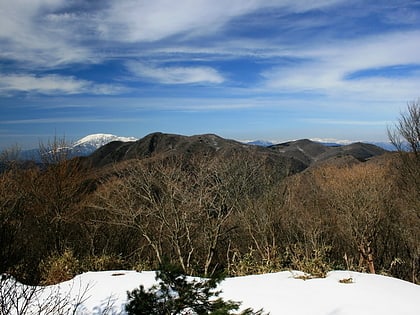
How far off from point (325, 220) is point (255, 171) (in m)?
5.03

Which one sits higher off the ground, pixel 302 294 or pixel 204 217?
pixel 204 217

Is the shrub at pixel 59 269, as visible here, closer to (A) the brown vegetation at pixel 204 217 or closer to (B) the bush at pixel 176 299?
(A) the brown vegetation at pixel 204 217

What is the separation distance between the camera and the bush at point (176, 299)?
4.19m

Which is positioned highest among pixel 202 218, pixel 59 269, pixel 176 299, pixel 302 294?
pixel 176 299

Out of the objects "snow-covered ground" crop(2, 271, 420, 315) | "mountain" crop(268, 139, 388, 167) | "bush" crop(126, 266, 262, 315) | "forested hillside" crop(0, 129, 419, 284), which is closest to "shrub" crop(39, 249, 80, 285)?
"forested hillside" crop(0, 129, 419, 284)

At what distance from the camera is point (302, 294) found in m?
7.92

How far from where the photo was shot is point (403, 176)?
20797 millimetres

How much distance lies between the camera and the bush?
13.8ft

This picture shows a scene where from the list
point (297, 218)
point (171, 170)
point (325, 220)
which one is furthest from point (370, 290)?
point (325, 220)

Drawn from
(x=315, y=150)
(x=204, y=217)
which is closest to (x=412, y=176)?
(x=204, y=217)

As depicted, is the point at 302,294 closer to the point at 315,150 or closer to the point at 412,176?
the point at 412,176

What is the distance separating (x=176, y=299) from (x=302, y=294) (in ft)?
15.2

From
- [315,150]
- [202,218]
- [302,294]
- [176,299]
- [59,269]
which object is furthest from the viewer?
[315,150]

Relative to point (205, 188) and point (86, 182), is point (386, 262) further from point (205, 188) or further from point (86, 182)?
point (86, 182)
